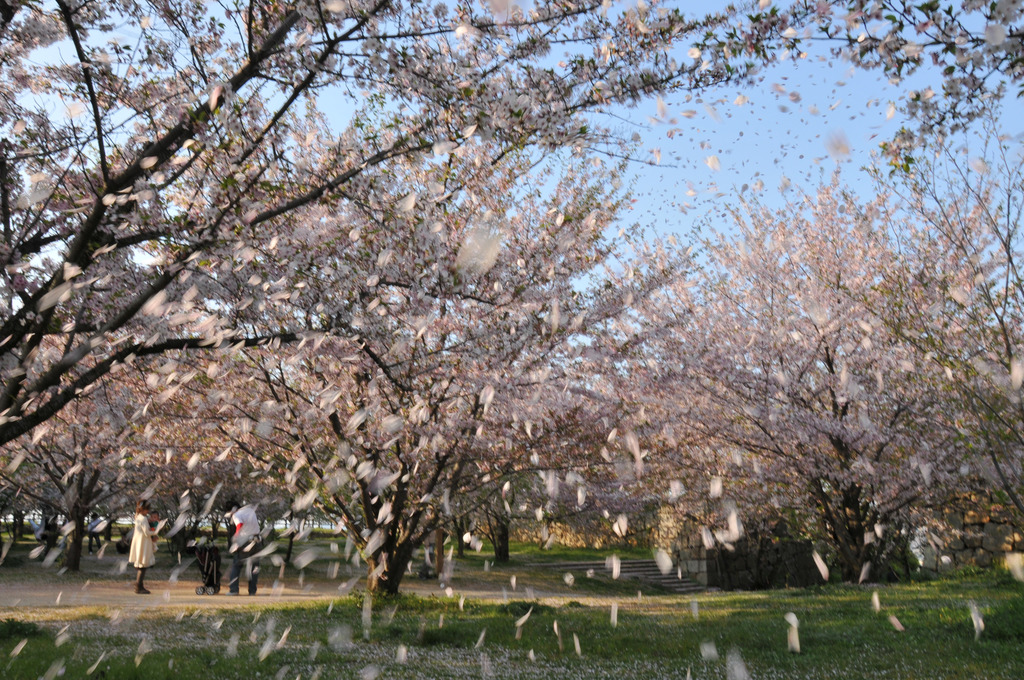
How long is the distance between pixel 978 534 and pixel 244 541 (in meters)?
16.5

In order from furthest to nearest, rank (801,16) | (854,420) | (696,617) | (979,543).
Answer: (979,543) < (854,420) < (696,617) < (801,16)

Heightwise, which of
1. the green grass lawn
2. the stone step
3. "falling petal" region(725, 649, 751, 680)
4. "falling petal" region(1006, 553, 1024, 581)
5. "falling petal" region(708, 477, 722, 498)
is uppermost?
"falling petal" region(708, 477, 722, 498)

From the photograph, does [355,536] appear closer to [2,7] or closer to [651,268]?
[651,268]

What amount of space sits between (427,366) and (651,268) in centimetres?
546

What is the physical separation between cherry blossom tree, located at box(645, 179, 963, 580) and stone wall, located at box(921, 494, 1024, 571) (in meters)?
1.29

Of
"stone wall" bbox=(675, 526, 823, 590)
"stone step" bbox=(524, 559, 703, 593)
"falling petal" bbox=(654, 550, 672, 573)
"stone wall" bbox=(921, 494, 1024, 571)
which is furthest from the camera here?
"falling petal" bbox=(654, 550, 672, 573)

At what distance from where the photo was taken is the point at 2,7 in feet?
22.7

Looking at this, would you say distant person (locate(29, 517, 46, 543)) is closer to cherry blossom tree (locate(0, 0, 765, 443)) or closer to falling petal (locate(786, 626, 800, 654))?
cherry blossom tree (locate(0, 0, 765, 443))

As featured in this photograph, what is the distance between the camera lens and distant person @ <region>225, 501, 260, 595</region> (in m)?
14.3

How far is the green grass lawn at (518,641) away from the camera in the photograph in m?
7.02

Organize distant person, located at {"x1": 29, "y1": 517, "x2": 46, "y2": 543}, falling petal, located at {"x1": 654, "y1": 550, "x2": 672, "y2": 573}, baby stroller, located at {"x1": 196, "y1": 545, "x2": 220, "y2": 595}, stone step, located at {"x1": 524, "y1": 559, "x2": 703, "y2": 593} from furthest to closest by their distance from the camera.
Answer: distant person, located at {"x1": 29, "y1": 517, "x2": 46, "y2": 543} < falling petal, located at {"x1": 654, "y1": 550, "x2": 672, "y2": 573} < stone step, located at {"x1": 524, "y1": 559, "x2": 703, "y2": 593} < baby stroller, located at {"x1": 196, "y1": 545, "x2": 220, "y2": 595}

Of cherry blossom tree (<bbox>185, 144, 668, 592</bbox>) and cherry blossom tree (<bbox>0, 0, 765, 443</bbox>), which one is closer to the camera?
cherry blossom tree (<bbox>0, 0, 765, 443</bbox>)

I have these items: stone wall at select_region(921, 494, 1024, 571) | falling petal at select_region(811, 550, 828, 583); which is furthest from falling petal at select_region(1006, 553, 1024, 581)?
falling petal at select_region(811, 550, 828, 583)

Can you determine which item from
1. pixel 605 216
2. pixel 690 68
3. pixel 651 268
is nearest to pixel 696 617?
pixel 651 268
